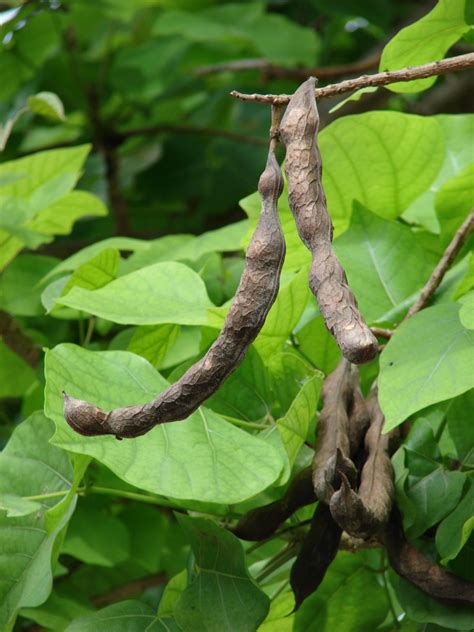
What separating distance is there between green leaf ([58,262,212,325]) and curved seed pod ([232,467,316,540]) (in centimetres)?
9

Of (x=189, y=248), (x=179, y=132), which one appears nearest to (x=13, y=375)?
(x=189, y=248)

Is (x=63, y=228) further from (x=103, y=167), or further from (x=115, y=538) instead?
(x=103, y=167)

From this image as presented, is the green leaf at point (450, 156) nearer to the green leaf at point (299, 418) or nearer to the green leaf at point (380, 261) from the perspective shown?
the green leaf at point (380, 261)

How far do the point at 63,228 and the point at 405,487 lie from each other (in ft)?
1.39

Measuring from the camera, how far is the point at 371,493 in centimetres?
38

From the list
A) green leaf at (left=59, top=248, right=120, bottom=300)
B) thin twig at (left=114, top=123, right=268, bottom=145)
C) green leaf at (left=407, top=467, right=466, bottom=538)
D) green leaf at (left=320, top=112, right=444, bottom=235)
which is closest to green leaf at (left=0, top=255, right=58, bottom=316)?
green leaf at (left=59, top=248, right=120, bottom=300)

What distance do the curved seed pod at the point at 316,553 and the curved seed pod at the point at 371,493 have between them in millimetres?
27

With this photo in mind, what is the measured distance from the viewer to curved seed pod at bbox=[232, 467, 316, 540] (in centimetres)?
42

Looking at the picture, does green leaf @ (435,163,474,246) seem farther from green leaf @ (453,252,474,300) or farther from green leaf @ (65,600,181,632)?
green leaf @ (65,600,181,632)

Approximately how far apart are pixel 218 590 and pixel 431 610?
92 millimetres

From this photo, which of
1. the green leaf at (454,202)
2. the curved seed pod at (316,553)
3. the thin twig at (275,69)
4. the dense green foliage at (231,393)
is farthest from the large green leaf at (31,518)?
the thin twig at (275,69)

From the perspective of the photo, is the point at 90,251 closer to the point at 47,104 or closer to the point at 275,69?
the point at 47,104

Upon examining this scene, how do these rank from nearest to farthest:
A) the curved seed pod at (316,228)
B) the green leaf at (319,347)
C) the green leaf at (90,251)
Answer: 1. the curved seed pod at (316,228)
2. the green leaf at (319,347)
3. the green leaf at (90,251)

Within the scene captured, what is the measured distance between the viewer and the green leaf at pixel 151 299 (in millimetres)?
460
